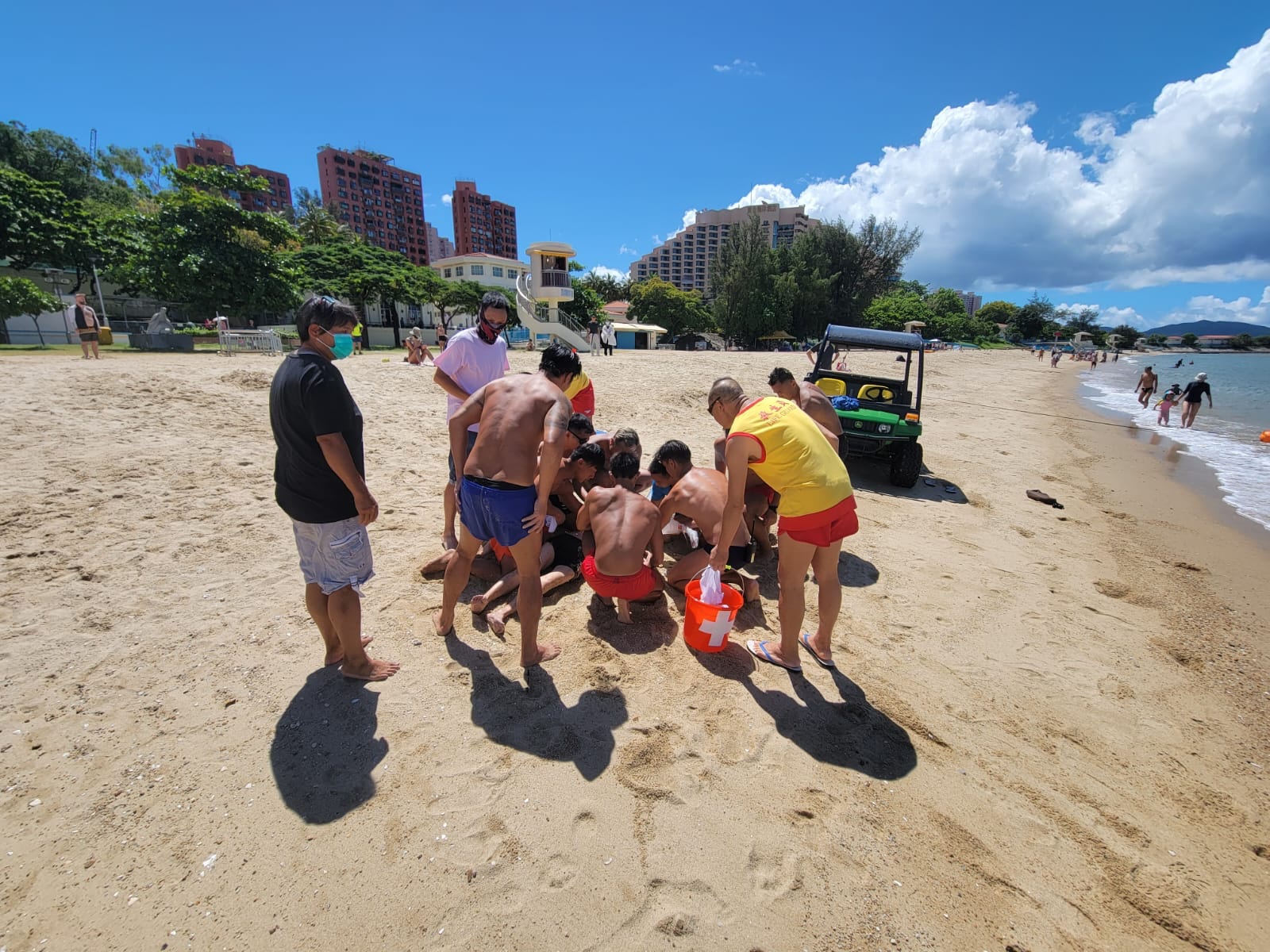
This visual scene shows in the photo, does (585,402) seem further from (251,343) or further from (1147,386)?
(1147,386)

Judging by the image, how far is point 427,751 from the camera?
2373 mm

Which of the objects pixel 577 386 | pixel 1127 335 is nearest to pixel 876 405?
pixel 577 386

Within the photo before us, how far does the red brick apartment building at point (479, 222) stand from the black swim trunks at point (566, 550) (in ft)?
358

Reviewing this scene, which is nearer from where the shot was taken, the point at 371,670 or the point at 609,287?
the point at 371,670

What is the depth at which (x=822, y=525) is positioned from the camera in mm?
2721

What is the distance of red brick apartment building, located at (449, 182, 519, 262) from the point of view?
10606 cm

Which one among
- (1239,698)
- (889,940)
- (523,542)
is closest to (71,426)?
(523,542)

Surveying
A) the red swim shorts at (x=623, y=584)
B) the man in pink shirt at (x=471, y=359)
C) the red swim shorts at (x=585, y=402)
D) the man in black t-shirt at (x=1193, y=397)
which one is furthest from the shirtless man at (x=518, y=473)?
the man in black t-shirt at (x=1193, y=397)

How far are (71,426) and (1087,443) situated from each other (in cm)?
1686

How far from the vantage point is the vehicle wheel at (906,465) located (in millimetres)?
6516

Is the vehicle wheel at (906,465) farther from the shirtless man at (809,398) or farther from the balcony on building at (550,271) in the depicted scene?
the balcony on building at (550,271)

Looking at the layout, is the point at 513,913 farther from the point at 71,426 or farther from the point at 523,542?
the point at 71,426

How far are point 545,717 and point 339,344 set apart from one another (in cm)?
204

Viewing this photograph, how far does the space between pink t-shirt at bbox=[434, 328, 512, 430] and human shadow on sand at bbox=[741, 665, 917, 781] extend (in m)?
2.66
